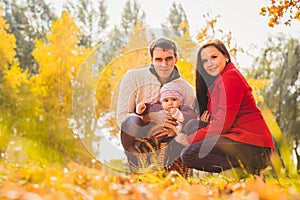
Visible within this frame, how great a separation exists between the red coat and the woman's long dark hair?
42mm

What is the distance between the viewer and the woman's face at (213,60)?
9.02 feet

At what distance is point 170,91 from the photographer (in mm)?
2602

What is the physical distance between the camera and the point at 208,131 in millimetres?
2648

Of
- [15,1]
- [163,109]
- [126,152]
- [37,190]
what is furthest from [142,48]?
[15,1]

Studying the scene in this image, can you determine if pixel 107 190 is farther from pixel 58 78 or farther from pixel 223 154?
pixel 58 78

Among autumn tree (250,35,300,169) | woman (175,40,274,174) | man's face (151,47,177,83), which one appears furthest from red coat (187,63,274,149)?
autumn tree (250,35,300,169)

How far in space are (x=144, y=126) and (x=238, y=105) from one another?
1.80 feet

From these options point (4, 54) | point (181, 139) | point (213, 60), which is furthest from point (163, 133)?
point (4, 54)

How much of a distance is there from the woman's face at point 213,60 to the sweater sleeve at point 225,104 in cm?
10

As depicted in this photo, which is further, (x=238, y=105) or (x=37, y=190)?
(x=238, y=105)

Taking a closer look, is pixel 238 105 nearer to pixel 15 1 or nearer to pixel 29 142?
pixel 29 142

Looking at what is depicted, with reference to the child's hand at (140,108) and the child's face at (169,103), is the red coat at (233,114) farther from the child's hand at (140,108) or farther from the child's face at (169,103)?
the child's hand at (140,108)

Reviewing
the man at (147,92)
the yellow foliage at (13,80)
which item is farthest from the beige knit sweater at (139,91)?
the yellow foliage at (13,80)

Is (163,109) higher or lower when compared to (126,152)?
higher
